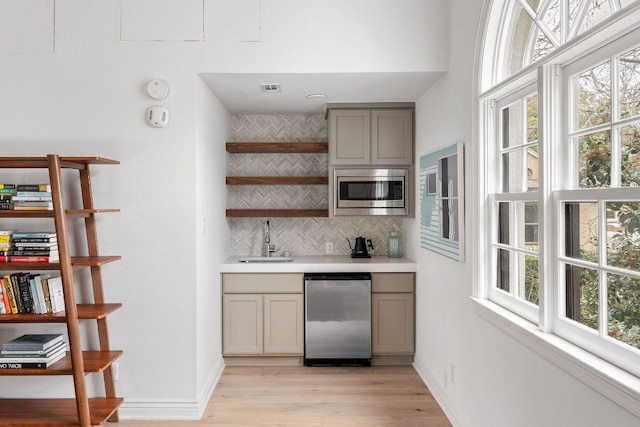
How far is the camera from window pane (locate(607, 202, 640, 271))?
151 cm

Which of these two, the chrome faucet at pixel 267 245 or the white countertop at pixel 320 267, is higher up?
the chrome faucet at pixel 267 245

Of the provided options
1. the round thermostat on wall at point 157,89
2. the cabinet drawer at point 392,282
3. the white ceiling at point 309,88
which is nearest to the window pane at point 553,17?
the white ceiling at point 309,88

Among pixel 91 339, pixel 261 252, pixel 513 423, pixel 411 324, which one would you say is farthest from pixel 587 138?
pixel 261 252

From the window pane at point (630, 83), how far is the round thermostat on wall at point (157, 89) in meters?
2.47

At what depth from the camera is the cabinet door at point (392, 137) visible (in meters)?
4.18

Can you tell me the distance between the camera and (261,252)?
181 inches

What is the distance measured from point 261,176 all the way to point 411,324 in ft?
6.12

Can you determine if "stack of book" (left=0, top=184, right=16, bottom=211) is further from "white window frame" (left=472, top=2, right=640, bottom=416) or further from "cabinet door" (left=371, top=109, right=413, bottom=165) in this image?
"cabinet door" (left=371, top=109, right=413, bottom=165)

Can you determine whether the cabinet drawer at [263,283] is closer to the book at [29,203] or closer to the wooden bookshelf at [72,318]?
the wooden bookshelf at [72,318]

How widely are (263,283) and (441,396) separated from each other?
1618 millimetres

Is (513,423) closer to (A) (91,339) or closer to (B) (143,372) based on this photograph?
(B) (143,372)

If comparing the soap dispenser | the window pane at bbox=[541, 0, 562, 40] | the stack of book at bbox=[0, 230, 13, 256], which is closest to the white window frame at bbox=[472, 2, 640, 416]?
the window pane at bbox=[541, 0, 562, 40]

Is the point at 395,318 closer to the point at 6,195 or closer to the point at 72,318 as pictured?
the point at 72,318

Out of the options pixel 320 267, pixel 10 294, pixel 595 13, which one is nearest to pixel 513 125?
pixel 595 13
